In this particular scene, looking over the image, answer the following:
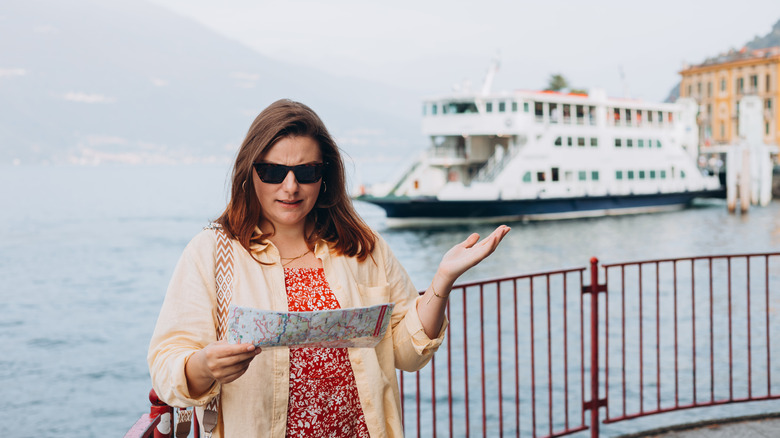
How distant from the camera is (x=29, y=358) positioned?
14.7m

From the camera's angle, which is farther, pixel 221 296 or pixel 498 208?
pixel 498 208

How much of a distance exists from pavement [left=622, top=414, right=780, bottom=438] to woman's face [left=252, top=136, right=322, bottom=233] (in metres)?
2.66

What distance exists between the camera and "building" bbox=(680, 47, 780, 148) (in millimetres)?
58469

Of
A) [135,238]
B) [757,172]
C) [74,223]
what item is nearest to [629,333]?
[135,238]

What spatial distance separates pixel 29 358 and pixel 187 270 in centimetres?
1480

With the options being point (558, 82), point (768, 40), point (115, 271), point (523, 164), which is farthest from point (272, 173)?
point (768, 40)

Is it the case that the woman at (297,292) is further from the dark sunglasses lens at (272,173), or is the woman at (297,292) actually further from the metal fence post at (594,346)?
the metal fence post at (594,346)

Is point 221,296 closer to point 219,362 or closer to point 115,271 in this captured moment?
point 219,362

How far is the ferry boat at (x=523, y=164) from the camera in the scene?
29000mm

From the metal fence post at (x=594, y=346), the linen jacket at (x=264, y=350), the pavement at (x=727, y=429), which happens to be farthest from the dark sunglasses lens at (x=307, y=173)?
the pavement at (x=727, y=429)

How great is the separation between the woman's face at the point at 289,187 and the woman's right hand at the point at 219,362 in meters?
0.39

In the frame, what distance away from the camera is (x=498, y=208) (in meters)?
28.9

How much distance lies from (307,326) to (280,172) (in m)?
0.41

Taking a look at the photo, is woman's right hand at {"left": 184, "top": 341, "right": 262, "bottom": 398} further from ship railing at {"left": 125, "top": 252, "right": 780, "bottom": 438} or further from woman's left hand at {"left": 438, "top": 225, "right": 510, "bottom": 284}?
ship railing at {"left": 125, "top": 252, "right": 780, "bottom": 438}
